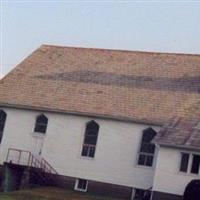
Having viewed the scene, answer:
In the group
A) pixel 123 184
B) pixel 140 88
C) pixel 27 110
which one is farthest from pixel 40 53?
pixel 123 184

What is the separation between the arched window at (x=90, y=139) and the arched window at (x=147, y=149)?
3184 millimetres

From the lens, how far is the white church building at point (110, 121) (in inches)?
1241

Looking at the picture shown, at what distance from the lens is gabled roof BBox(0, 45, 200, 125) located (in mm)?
36250

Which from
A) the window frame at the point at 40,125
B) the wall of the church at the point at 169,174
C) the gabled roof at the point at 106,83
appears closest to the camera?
the wall of the church at the point at 169,174

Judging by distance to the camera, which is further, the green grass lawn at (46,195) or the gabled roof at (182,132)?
the gabled roof at (182,132)

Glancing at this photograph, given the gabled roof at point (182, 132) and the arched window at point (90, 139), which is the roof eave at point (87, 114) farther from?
the gabled roof at point (182, 132)

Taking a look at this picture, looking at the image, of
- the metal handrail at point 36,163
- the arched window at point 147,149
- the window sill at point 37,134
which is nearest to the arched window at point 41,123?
the window sill at point 37,134

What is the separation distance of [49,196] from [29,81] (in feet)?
41.5

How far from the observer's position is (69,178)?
36.3m

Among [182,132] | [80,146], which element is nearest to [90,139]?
[80,146]

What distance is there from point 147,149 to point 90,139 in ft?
12.9

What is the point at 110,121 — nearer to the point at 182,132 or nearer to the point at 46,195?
the point at 182,132

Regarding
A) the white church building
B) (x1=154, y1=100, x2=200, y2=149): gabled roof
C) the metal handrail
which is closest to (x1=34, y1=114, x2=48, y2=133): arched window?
the white church building

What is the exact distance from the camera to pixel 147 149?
34.9 meters
